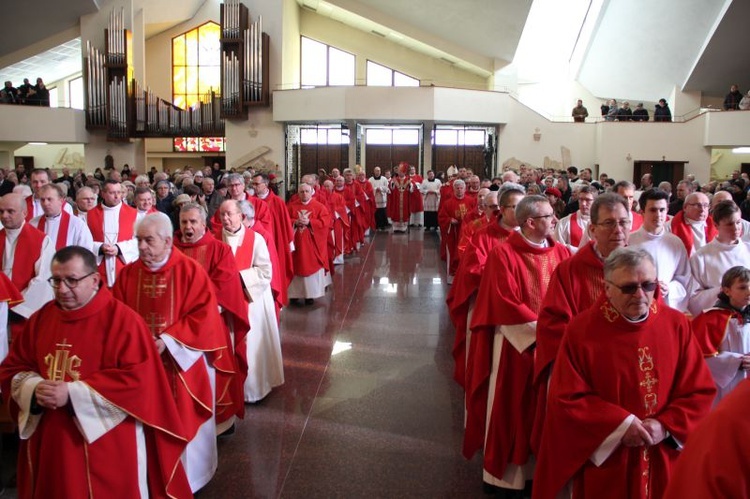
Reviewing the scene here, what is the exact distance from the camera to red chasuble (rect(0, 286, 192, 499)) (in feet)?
10.9

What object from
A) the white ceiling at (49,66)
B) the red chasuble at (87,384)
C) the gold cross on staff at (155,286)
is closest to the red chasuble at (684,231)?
the gold cross on staff at (155,286)

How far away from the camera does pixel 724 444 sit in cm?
177

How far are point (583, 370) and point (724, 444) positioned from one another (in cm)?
137

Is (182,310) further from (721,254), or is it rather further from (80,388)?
(721,254)

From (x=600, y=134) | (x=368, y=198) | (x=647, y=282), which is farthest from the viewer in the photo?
(x=600, y=134)

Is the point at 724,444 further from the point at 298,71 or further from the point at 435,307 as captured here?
the point at 298,71

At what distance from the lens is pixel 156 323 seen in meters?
4.29

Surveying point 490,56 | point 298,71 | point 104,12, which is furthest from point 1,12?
point 490,56

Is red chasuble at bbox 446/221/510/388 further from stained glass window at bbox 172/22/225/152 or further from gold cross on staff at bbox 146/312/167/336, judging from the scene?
stained glass window at bbox 172/22/225/152

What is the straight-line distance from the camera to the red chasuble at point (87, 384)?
10.9ft

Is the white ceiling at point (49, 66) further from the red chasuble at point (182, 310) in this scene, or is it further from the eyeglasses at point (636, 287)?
the eyeglasses at point (636, 287)

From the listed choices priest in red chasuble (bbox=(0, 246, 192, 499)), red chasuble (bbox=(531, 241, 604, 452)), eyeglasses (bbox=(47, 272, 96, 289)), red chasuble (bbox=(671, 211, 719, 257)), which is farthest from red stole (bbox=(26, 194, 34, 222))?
red chasuble (bbox=(671, 211, 719, 257))

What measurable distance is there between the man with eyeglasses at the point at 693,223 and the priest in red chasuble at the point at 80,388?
4.57 meters

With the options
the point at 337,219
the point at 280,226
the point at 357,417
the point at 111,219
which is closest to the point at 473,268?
the point at 357,417
